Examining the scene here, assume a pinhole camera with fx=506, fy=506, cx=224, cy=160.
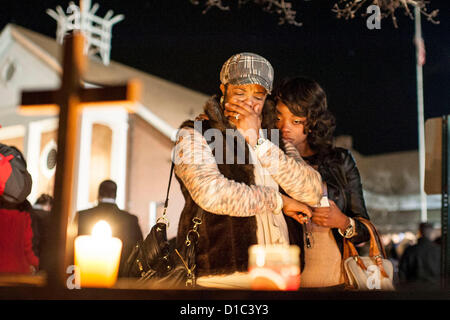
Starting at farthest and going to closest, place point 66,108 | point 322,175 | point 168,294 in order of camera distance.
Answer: point 322,175
point 66,108
point 168,294

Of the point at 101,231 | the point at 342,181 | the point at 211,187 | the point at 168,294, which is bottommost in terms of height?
the point at 168,294

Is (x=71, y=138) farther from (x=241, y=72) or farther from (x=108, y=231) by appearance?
(x=241, y=72)

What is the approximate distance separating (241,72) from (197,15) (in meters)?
3.49

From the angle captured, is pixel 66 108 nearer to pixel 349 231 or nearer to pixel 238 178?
pixel 238 178

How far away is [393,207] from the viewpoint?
2597 centimetres

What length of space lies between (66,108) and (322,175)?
1.47 m

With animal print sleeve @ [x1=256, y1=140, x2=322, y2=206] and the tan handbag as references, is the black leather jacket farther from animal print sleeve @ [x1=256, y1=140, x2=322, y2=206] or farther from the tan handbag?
animal print sleeve @ [x1=256, y1=140, x2=322, y2=206]

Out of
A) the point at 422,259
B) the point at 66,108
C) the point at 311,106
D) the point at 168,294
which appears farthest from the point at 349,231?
the point at 422,259

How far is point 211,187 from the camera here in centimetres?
202

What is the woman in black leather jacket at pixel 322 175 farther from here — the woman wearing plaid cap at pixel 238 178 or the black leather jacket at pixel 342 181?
the woman wearing plaid cap at pixel 238 178

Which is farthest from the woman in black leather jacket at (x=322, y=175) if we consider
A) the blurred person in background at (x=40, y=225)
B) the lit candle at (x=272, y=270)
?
the blurred person in background at (x=40, y=225)

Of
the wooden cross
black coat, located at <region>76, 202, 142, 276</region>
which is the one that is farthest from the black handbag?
black coat, located at <region>76, 202, 142, 276</region>

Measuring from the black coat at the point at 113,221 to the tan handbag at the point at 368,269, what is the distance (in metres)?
2.12

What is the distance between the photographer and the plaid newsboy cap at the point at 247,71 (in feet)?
7.61
